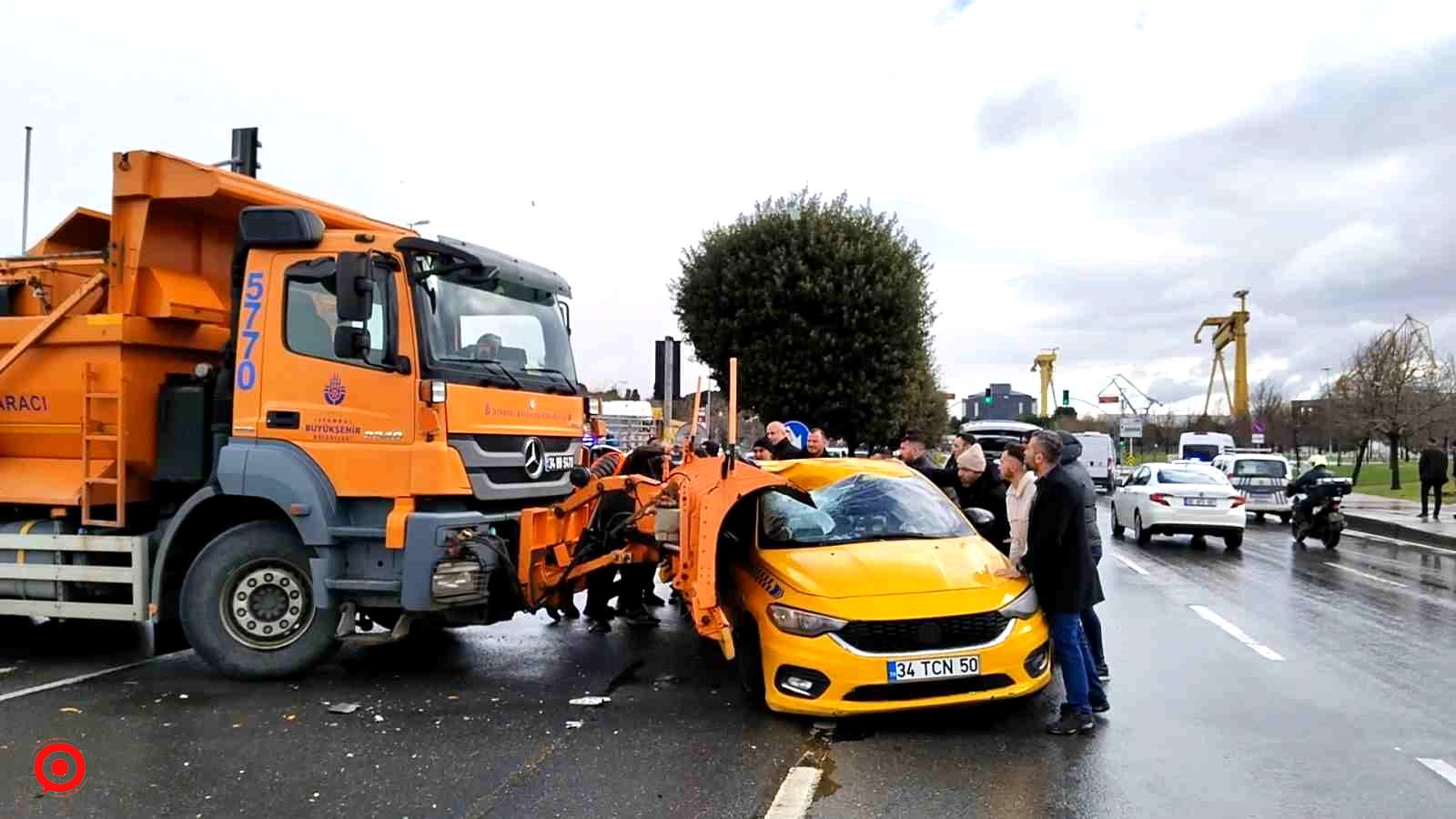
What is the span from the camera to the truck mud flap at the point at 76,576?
7.18 metres

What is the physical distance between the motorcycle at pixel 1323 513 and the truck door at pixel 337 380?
15.2 meters

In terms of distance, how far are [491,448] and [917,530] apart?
9.61 feet

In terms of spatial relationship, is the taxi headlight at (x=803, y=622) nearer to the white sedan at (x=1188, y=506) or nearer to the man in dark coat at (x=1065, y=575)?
the man in dark coat at (x=1065, y=575)

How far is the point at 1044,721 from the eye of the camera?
5.96 metres

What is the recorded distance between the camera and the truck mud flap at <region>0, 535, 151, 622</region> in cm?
718

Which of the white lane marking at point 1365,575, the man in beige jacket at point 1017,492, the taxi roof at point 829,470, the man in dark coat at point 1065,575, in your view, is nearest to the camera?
the man in dark coat at point 1065,575

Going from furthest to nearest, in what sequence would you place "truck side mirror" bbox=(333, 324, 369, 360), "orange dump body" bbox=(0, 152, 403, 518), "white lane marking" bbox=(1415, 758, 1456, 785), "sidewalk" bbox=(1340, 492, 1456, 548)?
"sidewalk" bbox=(1340, 492, 1456, 548)
"orange dump body" bbox=(0, 152, 403, 518)
"truck side mirror" bbox=(333, 324, 369, 360)
"white lane marking" bbox=(1415, 758, 1456, 785)

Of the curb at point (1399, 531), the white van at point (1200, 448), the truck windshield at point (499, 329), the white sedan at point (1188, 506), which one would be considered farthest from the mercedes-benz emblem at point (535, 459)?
the white van at point (1200, 448)

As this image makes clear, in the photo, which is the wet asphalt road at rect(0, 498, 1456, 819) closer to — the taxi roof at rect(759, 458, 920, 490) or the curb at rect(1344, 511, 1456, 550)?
the taxi roof at rect(759, 458, 920, 490)

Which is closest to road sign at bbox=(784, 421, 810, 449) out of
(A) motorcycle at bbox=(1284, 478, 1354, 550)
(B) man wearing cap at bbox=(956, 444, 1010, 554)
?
(B) man wearing cap at bbox=(956, 444, 1010, 554)

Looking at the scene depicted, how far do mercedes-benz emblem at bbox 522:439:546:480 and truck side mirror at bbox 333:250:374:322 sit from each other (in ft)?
4.86

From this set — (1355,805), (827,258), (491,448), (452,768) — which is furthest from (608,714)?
(827,258)

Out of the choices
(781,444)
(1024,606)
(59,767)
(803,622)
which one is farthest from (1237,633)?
(59,767)

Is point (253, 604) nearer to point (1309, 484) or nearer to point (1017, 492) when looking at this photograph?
point (1017, 492)
